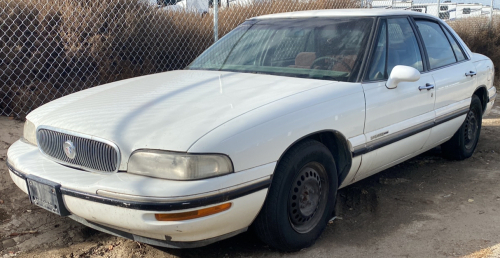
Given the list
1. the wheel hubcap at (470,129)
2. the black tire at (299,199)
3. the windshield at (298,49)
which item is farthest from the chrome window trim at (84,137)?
the wheel hubcap at (470,129)

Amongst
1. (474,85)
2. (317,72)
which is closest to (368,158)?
(317,72)

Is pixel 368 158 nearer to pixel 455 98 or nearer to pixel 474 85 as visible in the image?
pixel 455 98

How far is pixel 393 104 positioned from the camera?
377 cm

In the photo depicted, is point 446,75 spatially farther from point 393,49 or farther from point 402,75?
point 402,75

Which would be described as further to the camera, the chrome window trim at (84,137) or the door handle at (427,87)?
the door handle at (427,87)

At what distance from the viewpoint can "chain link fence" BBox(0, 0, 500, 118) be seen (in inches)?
203

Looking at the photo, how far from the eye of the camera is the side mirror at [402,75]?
362cm

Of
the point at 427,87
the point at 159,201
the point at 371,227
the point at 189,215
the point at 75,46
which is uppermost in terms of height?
the point at 75,46

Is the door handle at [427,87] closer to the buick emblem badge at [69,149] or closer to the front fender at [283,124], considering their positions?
the front fender at [283,124]

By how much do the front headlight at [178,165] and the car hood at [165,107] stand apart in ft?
0.16

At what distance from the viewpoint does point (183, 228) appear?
2.61 meters

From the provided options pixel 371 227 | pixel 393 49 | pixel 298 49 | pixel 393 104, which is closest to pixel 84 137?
pixel 298 49

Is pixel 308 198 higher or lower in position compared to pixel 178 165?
lower

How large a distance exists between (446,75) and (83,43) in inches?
154
